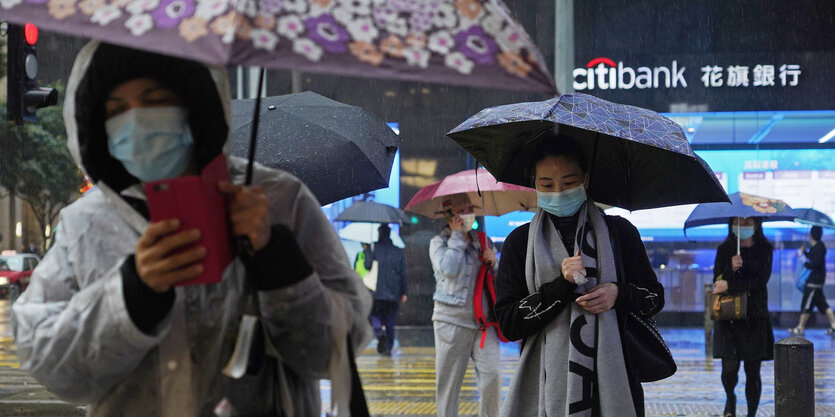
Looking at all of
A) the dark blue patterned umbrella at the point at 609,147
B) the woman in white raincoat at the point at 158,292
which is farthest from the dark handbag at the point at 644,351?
the woman in white raincoat at the point at 158,292

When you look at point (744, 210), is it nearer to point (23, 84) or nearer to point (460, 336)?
point (460, 336)

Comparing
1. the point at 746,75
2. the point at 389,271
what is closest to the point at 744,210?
the point at 389,271

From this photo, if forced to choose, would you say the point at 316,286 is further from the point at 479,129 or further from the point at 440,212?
the point at 440,212

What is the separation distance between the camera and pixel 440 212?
933cm

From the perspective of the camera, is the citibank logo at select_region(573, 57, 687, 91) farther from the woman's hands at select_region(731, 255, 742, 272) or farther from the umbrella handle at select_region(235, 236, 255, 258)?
the umbrella handle at select_region(235, 236, 255, 258)

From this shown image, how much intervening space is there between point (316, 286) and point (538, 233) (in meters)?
2.44

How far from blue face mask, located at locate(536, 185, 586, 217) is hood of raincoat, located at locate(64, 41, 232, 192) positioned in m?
2.46

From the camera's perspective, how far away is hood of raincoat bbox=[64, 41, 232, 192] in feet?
7.13

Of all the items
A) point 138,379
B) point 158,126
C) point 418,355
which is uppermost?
point 158,126

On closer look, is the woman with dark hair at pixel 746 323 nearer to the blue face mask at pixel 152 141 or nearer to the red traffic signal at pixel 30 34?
the red traffic signal at pixel 30 34

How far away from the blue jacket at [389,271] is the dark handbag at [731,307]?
617 centimetres

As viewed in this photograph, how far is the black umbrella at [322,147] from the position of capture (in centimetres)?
514

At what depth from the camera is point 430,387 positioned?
11.1 m

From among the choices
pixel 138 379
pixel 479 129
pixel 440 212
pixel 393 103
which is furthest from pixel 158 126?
pixel 393 103
